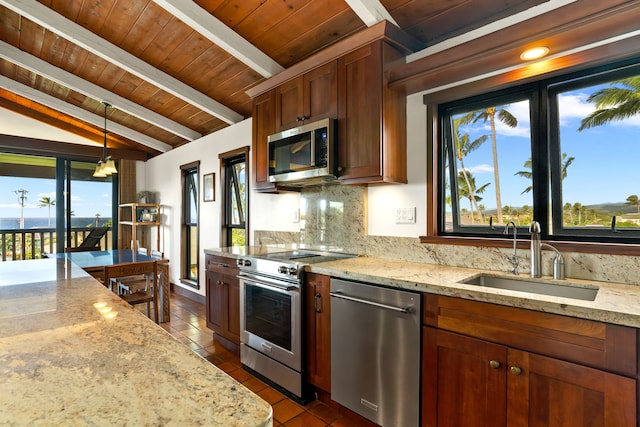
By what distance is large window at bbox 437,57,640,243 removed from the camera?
175 centimetres

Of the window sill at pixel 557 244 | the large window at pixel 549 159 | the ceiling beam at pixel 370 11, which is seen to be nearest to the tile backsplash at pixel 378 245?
the window sill at pixel 557 244

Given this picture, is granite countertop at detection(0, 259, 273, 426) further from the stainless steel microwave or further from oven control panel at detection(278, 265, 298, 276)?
the stainless steel microwave

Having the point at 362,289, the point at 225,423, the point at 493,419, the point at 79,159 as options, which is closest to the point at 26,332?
the point at 225,423

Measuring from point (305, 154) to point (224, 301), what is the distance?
1.52 m

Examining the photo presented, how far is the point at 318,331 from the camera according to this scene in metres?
2.18

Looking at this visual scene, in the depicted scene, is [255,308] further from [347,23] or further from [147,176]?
[147,176]

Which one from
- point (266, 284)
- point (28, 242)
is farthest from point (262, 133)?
point (28, 242)

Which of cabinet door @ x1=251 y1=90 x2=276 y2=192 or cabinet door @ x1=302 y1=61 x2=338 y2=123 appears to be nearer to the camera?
cabinet door @ x1=302 y1=61 x2=338 y2=123

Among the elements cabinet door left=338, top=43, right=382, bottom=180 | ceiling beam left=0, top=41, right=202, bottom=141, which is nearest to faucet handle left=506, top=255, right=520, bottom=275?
cabinet door left=338, top=43, right=382, bottom=180

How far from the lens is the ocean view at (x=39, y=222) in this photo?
17.7 ft

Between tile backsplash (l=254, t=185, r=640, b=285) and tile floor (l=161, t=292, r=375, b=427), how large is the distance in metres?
1.09

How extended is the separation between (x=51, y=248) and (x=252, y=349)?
514 centimetres

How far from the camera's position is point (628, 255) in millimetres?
1633

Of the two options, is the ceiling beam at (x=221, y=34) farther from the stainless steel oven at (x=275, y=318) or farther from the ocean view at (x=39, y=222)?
the ocean view at (x=39, y=222)
